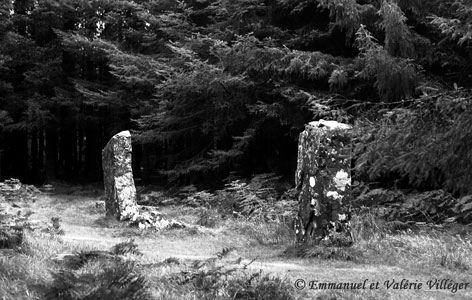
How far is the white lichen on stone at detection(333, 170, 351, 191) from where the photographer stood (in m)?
7.15

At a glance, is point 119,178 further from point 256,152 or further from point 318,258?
point 256,152

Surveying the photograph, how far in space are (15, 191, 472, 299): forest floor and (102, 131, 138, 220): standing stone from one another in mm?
515

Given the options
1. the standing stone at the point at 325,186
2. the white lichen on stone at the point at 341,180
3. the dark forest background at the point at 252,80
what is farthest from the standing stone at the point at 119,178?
the white lichen on stone at the point at 341,180

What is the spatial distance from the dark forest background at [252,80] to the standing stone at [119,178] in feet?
13.0

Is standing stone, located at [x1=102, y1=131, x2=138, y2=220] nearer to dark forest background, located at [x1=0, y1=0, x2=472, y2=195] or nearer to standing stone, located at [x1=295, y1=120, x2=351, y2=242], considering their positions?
dark forest background, located at [x1=0, y1=0, x2=472, y2=195]

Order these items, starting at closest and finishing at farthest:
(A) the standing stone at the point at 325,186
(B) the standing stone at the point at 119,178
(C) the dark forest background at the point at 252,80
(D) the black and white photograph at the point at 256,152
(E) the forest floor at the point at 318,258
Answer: (C) the dark forest background at the point at 252,80, (D) the black and white photograph at the point at 256,152, (E) the forest floor at the point at 318,258, (A) the standing stone at the point at 325,186, (B) the standing stone at the point at 119,178

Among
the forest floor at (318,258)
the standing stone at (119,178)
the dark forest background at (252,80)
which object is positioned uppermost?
the dark forest background at (252,80)

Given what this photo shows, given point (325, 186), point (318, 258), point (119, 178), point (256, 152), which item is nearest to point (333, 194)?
point (325, 186)

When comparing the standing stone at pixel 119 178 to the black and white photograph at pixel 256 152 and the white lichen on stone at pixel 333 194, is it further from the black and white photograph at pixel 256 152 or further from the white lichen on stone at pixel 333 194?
the white lichen on stone at pixel 333 194

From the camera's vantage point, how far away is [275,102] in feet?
45.6

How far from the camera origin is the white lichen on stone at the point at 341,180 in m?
7.15

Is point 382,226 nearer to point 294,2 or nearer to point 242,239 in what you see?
point 242,239

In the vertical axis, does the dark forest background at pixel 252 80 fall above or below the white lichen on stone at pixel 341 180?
above

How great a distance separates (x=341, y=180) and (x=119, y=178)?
20.4 ft
